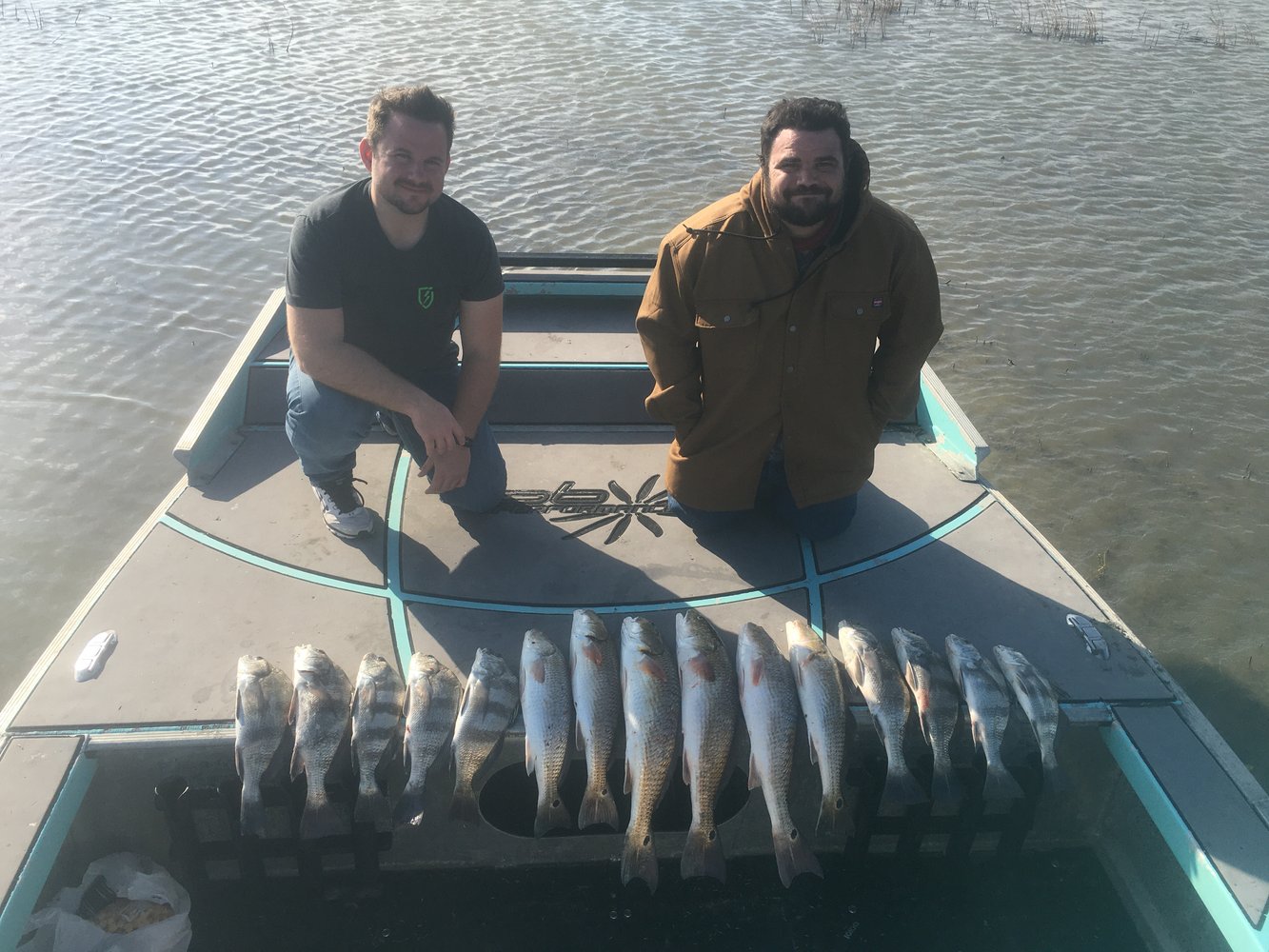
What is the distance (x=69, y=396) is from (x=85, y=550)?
2.09 m

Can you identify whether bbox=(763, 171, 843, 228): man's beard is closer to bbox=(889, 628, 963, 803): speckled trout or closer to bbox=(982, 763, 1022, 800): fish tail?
bbox=(889, 628, 963, 803): speckled trout

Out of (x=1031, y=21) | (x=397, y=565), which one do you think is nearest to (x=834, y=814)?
(x=397, y=565)

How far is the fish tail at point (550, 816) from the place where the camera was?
351 cm

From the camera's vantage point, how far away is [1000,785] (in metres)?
3.63

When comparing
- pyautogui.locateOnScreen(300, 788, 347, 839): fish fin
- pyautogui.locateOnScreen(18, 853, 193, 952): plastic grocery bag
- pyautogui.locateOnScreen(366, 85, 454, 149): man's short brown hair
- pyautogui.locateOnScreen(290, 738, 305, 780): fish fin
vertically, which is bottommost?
pyautogui.locateOnScreen(18, 853, 193, 952): plastic grocery bag

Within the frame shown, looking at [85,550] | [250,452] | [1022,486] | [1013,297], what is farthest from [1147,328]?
[85,550]

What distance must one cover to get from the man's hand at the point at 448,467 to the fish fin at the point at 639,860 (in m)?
1.70

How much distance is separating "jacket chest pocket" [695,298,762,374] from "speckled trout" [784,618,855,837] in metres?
1.20

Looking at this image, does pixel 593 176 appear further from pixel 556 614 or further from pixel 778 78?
pixel 556 614

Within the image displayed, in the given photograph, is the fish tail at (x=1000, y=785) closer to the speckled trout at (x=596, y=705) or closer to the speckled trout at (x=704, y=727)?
the speckled trout at (x=704, y=727)

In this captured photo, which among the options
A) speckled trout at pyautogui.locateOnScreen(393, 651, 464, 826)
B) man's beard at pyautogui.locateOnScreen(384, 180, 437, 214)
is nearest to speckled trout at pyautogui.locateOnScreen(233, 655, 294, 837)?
speckled trout at pyautogui.locateOnScreen(393, 651, 464, 826)

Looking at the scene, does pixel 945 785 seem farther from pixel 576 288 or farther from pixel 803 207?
pixel 576 288

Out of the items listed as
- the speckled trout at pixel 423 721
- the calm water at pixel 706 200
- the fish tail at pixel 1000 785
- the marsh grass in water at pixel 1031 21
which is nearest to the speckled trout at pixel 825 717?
the fish tail at pixel 1000 785

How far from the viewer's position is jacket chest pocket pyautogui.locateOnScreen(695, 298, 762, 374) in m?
4.09
